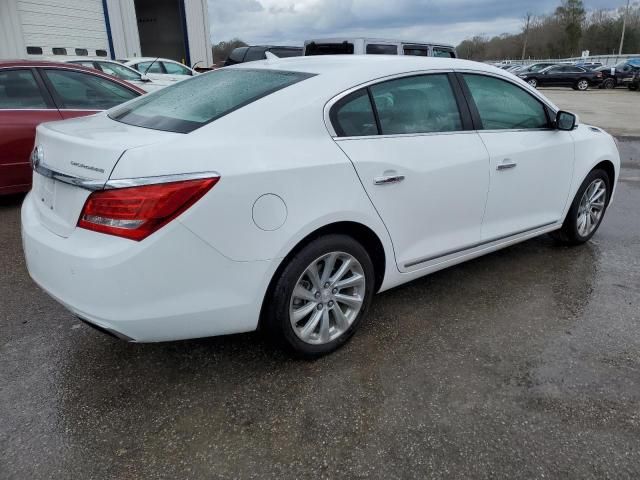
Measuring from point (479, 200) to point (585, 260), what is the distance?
1559mm

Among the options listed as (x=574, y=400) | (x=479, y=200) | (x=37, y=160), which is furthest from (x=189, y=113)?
(x=574, y=400)

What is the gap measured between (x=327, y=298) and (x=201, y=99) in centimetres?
126

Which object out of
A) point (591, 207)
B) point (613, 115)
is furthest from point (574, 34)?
point (591, 207)

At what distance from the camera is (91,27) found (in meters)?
16.9

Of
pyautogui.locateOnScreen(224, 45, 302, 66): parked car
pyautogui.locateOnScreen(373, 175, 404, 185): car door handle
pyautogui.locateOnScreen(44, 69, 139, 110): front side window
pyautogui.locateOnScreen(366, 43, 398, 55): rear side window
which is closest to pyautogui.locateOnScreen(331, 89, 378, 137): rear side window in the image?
pyautogui.locateOnScreen(373, 175, 404, 185): car door handle

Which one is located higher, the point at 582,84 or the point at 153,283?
the point at 153,283

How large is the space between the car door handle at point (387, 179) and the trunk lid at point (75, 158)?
105 cm

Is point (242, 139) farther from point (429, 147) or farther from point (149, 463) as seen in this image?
point (149, 463)

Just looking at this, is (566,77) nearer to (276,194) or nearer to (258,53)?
(258,53)

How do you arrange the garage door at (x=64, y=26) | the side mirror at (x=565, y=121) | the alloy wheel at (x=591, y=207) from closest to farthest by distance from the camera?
the side mirror at (x=565, y=121), the alloy wheel at (x=591, y=207), the garage door at (x=64, y=26)

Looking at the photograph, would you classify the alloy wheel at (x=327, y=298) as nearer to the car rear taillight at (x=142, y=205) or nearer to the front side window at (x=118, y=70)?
the car rear taillight at (x=142, y=205)

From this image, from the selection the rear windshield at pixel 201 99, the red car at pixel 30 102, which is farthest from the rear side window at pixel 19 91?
the rear windshield at pixel 201 99

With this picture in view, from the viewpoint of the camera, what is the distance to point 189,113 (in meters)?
2.57

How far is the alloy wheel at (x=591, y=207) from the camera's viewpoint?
4371 millimetres
